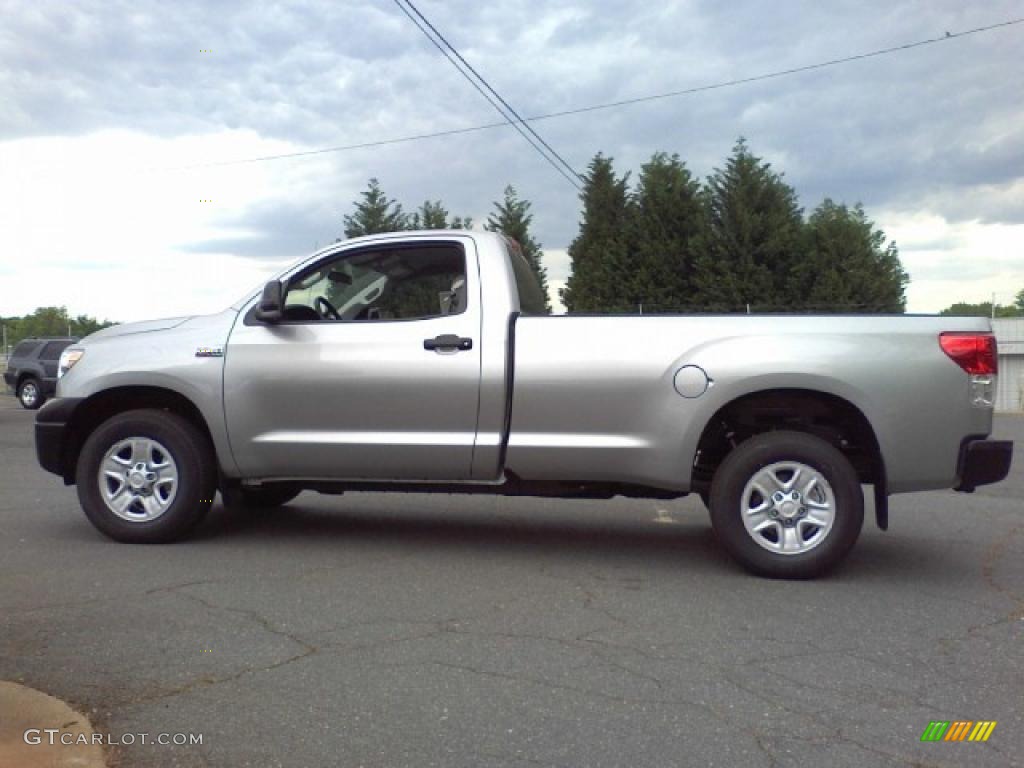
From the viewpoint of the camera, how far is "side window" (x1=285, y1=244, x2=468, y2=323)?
6480mm

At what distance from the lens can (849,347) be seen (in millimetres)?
5676

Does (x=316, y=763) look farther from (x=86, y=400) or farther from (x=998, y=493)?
(x=998, y=493)

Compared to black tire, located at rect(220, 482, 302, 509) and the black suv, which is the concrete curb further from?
the black suv

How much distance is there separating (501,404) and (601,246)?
31158 mm

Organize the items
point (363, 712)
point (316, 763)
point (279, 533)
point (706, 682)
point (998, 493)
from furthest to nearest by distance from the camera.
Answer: point (998, 493)
point (279, 533)
point (706, 682)
point (363, 712)
point (316, 763)

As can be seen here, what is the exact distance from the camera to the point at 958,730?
3.57 metres

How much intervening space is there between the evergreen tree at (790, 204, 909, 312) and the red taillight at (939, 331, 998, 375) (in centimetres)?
2622

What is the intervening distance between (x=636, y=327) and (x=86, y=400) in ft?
11.6

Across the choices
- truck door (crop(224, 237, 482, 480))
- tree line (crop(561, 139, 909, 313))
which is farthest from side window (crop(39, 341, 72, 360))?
truck door (crop(224, 237, 482, 480))

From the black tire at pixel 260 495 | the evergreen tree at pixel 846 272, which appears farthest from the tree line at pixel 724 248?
the black tire at pixel 260 495

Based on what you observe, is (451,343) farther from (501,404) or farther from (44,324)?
(44,324)

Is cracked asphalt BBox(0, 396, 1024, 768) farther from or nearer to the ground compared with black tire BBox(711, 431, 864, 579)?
nearer to the ground

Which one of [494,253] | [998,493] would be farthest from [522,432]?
[998,493]

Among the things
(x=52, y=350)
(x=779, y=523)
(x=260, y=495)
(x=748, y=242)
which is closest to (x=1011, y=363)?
(x=748, y=242)
